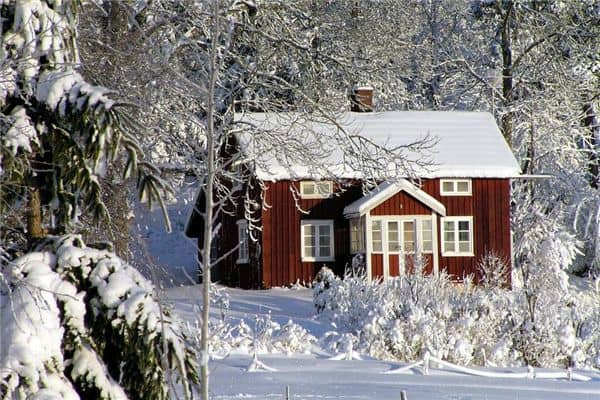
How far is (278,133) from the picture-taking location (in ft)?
47.5

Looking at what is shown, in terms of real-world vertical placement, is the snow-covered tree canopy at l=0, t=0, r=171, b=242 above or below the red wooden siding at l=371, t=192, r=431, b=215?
below

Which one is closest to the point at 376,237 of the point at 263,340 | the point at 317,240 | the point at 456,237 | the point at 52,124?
the point at 317,240

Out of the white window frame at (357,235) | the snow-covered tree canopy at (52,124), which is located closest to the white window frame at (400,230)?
the white window frame at (357,235)

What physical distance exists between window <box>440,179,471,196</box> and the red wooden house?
0.03m

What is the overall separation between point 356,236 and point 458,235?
3.00 meters

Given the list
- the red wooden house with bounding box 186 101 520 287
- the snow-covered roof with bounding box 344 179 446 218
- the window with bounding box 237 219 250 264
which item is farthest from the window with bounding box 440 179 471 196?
the window with bounding box 237 219 250 264

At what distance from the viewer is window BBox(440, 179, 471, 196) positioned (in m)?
28.7

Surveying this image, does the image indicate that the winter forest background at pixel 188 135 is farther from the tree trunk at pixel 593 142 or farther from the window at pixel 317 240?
the window at pixel 317 240

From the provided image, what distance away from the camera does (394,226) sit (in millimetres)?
27703

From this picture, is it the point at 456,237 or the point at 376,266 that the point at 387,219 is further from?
the point at 456,237

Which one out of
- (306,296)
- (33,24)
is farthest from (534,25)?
(33,24)

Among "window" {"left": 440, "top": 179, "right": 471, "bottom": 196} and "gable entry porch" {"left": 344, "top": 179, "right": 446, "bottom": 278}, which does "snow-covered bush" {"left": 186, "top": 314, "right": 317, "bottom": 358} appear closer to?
"gable entry porch" {"left": 344, "top": 179, "right": 446, "bottom": 278}

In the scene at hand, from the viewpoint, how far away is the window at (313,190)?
28109 mm

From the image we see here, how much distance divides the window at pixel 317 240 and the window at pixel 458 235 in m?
3.27
